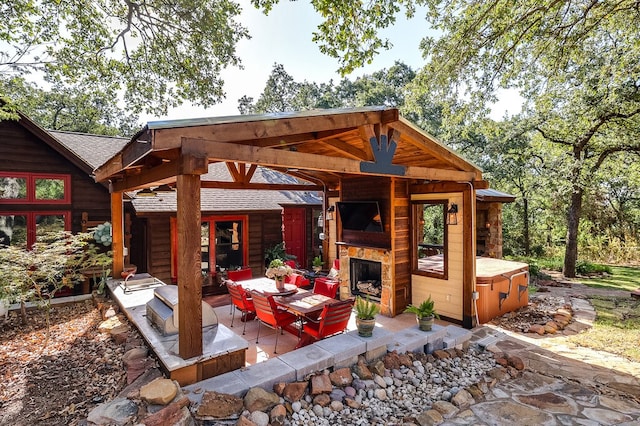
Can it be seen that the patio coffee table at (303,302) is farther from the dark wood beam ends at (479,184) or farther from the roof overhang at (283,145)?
the dark wood beam ends at (479,184)

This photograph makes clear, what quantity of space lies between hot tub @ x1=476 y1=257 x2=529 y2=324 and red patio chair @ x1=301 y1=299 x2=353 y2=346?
10.9ft

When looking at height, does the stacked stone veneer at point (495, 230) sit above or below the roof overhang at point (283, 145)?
below

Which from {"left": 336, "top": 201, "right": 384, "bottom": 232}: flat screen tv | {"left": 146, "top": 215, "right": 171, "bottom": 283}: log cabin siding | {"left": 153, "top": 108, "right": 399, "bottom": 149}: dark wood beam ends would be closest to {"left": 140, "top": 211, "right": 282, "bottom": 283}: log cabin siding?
{"left": 146, "top": 215, "right": 171, "bottom": 283}: log cabin siding

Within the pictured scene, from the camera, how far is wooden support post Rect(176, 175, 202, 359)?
10.5ft

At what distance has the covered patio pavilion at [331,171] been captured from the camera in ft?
10.6

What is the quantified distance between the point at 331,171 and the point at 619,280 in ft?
41.0

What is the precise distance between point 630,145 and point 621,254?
694cm

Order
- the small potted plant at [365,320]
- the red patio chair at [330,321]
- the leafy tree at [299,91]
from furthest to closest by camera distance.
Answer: the leafy tree at [299,91] → the red patio chair at [330,321] → the small potted plant at [365,320]

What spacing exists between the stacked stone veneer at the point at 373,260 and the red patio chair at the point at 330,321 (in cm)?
221

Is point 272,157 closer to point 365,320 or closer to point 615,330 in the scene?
point 365,320

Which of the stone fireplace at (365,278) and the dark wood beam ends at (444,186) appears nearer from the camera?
the dark wood beam ends at (444,186)

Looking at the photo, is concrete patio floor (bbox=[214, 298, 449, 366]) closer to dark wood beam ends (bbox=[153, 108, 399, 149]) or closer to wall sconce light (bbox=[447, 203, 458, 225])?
wall sconce light (bbox=[447, 203, 458, 225])

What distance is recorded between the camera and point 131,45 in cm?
918

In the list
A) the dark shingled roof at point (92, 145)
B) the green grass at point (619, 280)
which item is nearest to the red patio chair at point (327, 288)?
the dark shingled roof at point (92, 145)
